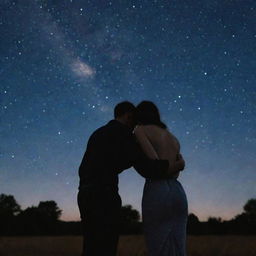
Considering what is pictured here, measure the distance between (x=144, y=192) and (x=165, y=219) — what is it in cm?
30

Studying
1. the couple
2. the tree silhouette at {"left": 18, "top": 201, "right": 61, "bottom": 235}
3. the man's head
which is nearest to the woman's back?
the couple

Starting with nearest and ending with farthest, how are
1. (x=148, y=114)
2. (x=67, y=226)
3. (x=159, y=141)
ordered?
(x=159, y=141)
(x=148, y=114)
(x=67, y=226)

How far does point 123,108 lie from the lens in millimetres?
3809

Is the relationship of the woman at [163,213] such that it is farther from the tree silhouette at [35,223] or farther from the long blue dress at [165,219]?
the tree silhouette at [35,223]

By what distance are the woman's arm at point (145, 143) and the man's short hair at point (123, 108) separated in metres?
0.23

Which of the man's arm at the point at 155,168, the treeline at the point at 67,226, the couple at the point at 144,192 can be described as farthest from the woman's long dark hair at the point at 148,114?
the treeline at the point at 67,226

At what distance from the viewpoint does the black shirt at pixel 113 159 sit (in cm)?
340

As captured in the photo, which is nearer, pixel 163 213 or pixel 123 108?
pixel 163 213

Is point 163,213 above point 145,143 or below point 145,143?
below

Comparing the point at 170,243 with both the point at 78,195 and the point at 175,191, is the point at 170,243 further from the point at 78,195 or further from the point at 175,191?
the point at 78,195

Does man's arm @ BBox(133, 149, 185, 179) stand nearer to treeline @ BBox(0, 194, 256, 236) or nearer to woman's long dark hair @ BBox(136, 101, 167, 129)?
woman's long dark hair @ BBox(136, 101, 167, 129)

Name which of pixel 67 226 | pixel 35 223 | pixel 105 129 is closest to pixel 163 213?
pixel 105 129

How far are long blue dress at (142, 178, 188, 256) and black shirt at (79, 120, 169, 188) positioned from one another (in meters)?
0.17

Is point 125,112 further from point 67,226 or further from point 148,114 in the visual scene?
point 67,226
